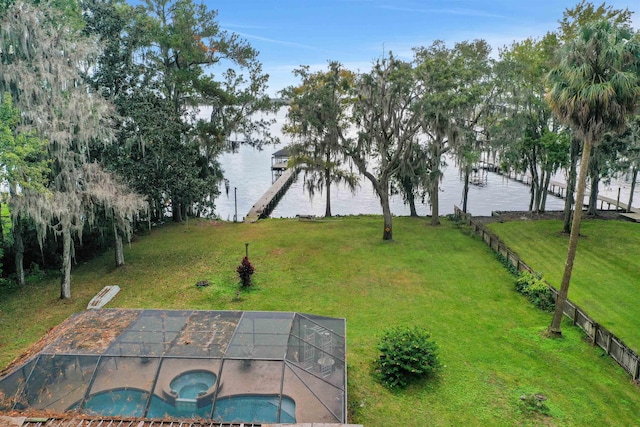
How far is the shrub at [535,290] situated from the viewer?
17.0 meters

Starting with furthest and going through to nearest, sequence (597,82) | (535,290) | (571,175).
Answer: (571,175)
(535,290)
(597,82)

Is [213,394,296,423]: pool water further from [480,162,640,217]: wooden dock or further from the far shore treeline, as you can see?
[480,162,640,217]: wooden dock

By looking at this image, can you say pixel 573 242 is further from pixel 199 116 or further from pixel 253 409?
pixel 199 116

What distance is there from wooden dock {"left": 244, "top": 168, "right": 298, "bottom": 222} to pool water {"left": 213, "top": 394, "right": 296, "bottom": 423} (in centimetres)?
2407

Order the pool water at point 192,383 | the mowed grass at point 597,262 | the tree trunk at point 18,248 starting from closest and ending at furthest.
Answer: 1. the pool water at point 192,383
2. the mowed grass at point 597,262
3. the tree trunk at point 18,248

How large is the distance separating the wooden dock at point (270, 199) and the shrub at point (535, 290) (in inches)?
738

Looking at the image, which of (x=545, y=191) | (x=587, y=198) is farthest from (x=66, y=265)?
(x=587, y=198)

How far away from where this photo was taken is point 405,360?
12.1m

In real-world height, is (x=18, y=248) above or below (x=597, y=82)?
below

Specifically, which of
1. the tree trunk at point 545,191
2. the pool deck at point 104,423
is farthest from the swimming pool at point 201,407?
the tree trunk at point 545,191

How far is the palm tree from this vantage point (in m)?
12.3

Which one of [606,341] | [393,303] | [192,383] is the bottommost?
[393,303]

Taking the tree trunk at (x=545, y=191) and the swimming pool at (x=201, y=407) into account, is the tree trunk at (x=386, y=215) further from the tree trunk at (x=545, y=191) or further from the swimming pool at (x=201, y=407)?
the swimming pool at (x=201, y=407)

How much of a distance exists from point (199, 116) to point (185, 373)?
2645 centimetres
